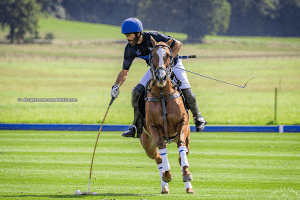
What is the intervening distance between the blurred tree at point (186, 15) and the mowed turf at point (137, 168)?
57.5 meters

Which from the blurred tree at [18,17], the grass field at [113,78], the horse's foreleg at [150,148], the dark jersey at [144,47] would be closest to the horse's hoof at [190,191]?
the horse's foreleg at [150,148]

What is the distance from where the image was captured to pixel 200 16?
71188 millimetres

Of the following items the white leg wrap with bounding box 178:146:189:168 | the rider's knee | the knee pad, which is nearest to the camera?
the white leg wrap with bounding box 178:146:189:168

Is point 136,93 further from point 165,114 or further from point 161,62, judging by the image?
point 161,62

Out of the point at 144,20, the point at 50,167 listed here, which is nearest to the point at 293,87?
the point at 50,167

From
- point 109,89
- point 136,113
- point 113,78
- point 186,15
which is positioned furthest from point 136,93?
point 186,15

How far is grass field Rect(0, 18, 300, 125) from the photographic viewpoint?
19344 mm

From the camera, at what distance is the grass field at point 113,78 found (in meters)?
19.3

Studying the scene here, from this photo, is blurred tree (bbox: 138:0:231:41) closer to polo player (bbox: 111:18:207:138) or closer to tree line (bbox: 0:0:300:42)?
tree line (bbox: 0:0:300:42)

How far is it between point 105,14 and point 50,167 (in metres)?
86.0

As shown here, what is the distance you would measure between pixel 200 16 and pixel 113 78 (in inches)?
1382

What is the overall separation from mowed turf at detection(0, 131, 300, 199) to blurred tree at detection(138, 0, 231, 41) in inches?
2263

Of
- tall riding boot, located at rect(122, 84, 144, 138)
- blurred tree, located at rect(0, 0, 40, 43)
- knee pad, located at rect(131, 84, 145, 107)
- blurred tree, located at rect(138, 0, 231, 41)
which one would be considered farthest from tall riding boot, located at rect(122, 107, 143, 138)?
blurred tree, located at rect(138, 0, 231, 41)

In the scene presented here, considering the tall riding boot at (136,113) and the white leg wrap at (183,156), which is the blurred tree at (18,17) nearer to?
the tall riding boot at (136,113)
